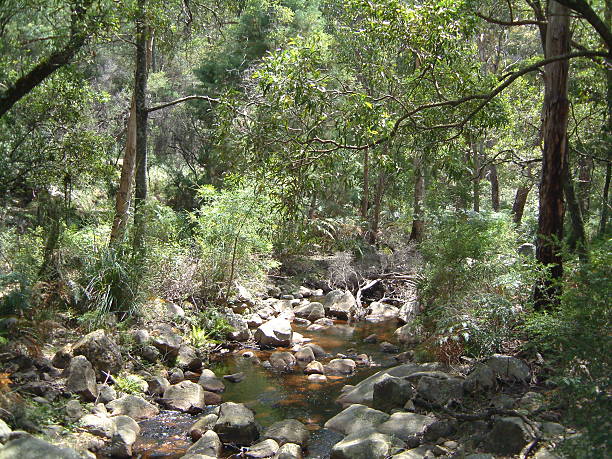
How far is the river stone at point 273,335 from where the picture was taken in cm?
1088

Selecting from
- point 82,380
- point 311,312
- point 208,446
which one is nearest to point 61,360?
point 82,380

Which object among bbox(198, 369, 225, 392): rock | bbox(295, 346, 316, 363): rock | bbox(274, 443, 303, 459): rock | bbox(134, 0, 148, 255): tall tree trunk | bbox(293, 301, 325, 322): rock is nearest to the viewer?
bbox(274, 443, 303, 459): rock

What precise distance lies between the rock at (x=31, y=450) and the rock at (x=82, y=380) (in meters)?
2.21

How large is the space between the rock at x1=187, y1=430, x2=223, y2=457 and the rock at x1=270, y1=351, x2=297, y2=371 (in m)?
3.21

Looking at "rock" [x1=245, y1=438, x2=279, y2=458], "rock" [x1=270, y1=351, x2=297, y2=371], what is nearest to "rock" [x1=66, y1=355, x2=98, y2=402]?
"rock" [x1=245, y1=438, x2=279, y2=458]

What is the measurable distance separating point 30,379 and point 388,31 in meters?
6.35

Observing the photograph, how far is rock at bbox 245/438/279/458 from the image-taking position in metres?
6.20

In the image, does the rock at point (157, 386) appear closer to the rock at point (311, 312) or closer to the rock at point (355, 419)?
the rock at point (355, 419)

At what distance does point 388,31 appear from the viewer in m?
7.56

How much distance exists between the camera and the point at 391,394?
23.7ft

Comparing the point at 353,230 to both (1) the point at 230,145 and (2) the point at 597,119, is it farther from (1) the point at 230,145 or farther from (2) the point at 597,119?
(1) the point at 230,145

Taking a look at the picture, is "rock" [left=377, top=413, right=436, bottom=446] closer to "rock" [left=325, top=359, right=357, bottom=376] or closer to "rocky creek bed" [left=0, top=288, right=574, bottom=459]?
"rocky creek bed" [left=0, top=288, right=574, bottom=459]

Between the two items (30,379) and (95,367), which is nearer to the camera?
(30,379)

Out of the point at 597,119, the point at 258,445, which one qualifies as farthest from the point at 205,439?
the point at 597,119
